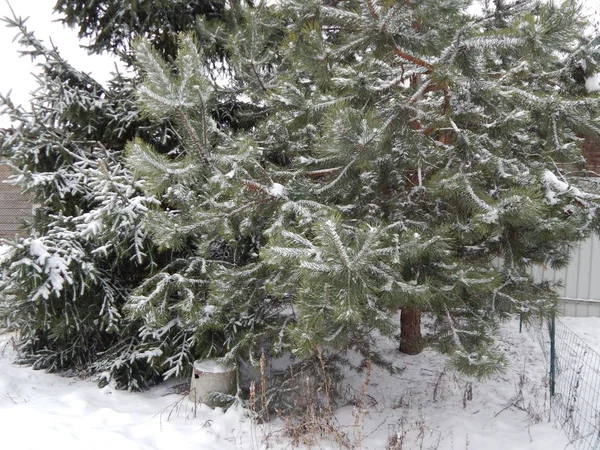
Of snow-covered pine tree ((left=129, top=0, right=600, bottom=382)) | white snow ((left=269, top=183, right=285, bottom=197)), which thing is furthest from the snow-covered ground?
white snow ((left=269, top=183, right=285, bottom=197))

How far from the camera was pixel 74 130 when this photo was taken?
14.4 feet

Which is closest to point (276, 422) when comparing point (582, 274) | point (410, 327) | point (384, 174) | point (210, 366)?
point (210, 366)

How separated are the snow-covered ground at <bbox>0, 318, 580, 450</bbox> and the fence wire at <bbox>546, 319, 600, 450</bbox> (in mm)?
99

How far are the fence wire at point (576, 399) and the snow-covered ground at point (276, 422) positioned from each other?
0.33 ft

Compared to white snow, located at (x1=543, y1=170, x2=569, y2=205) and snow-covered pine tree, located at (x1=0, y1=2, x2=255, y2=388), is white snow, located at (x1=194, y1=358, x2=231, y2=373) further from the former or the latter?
white snow, located at (x1=543, y1=170, x2=569, y2=205)

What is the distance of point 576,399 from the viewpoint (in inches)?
146

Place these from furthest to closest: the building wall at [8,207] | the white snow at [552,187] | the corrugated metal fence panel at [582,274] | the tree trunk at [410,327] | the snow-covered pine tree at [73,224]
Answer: the building wall at [8,207]
the corrugated metal fence panel at [582,274]
the tree trunk at [410,327]
the snow-covered pine tree at [73,224]
the white snow at [552,187]

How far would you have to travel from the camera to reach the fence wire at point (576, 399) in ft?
10.4

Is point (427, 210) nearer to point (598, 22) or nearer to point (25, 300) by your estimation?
point (25, 300)

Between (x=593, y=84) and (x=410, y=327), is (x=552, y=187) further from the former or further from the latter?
(x=410, y=327)

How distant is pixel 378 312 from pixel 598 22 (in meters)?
8.28

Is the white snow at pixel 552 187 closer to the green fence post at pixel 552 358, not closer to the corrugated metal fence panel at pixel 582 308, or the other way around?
the green fence post at pixel 552 358

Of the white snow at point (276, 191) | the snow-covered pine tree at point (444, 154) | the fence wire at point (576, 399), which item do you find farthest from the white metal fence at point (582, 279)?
the white snow at point (276, 191)

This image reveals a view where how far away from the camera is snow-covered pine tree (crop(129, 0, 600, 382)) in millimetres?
2404
